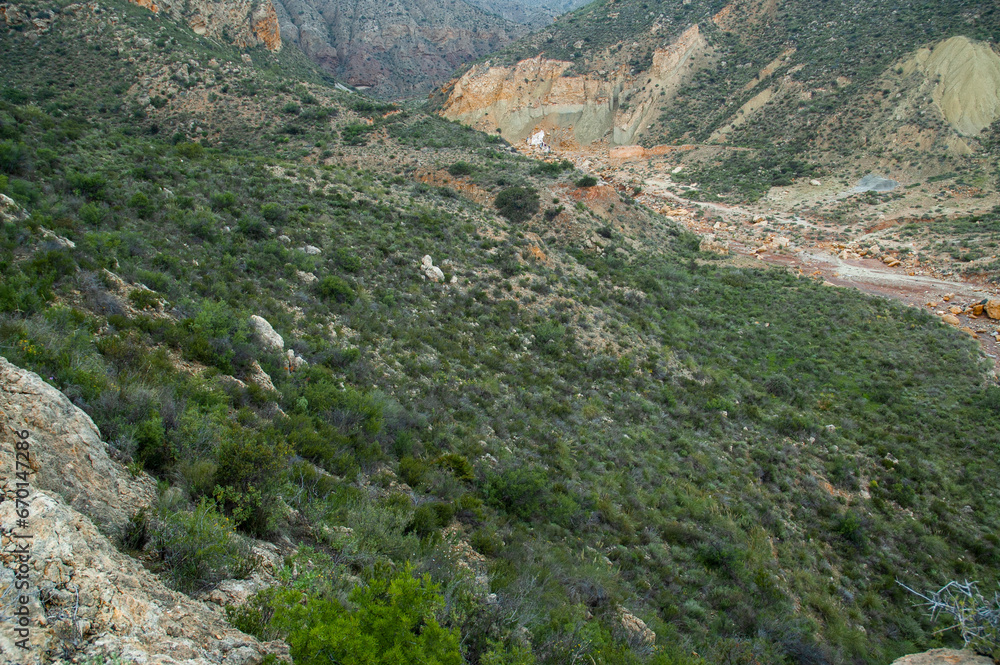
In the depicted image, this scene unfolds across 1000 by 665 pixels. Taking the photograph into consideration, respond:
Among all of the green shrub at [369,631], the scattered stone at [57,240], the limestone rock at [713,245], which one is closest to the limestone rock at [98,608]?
the green shrub at [369,631]

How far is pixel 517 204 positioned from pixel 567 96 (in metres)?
45.7

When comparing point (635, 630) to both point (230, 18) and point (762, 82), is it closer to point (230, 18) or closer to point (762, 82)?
point (230, 18)

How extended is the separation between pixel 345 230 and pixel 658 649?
42.9 ft

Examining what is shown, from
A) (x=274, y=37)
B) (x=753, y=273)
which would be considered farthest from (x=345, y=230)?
(x=274, y=37)

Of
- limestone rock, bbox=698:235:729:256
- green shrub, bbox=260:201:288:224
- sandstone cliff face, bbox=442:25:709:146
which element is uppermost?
sandstone cliff face, bbox=442:25:709:146

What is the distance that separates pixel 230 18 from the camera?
40.3m

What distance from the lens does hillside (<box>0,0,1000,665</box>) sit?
9.82 feet

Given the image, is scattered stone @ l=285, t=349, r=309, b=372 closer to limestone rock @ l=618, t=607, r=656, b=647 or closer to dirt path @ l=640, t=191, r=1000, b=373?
limestone rock @ l=618, t=607, r=656, b=647

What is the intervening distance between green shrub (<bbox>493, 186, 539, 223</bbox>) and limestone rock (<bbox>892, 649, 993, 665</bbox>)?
63.5ft

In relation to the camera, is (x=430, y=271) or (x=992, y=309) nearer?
(x=430, y=271)

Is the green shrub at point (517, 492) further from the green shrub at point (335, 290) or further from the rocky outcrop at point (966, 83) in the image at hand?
the rocky outcrop at point (966, 83)

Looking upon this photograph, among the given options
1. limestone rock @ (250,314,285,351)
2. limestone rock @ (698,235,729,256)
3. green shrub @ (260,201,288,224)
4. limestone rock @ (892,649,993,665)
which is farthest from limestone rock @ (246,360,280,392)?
limestone rock @ (698,235,729,256)

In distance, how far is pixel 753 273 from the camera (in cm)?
2420

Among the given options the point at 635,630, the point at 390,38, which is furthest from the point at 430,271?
the point at 390,38
